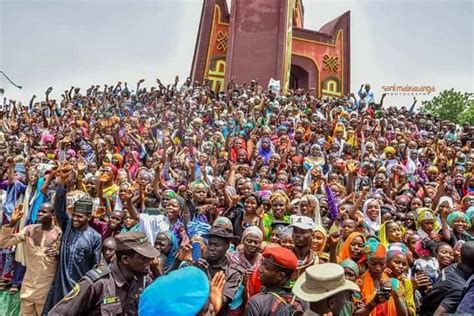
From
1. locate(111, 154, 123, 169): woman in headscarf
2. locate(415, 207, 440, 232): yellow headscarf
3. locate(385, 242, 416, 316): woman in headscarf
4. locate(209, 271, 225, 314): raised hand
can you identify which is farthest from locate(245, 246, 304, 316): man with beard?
locate(111, 154, 123, 169): woman in headscarf

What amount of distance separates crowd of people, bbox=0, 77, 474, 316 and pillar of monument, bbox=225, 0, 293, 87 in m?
10.4

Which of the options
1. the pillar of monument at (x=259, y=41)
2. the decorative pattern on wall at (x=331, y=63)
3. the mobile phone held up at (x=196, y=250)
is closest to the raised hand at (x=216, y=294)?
the mobile phone held up at (x=196, y=250)

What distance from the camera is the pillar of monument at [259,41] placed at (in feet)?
74.6

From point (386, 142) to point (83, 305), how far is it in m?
9.31

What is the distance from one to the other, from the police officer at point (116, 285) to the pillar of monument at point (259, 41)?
20.3 metres

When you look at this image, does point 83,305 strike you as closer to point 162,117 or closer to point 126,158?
point 126,158

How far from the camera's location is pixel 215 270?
369cm

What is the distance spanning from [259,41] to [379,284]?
67.4ft

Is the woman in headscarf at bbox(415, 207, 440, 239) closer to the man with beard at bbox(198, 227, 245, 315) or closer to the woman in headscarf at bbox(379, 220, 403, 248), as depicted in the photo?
the woman in headscarf at bbox(379, 220, 403, 248)

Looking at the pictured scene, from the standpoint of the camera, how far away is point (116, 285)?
2.74 m

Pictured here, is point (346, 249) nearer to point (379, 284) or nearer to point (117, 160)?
point (379, 284)

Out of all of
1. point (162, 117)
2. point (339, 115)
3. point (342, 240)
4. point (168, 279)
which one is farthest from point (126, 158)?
point (168, 279)

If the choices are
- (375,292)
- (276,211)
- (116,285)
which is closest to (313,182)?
(276,211)

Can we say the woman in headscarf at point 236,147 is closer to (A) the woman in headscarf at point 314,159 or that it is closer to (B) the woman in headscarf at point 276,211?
(A) the woman in headscarf at point 314,159
